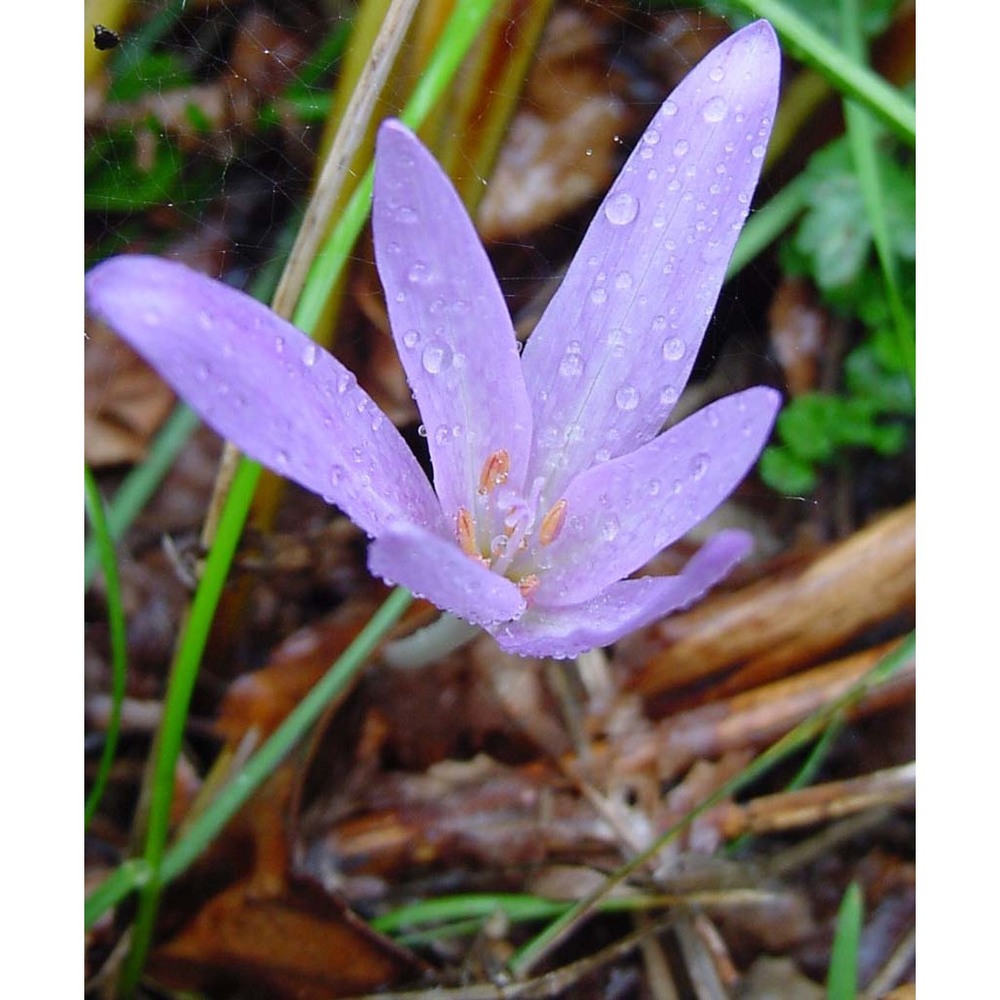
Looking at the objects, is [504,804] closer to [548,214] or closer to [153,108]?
[548,214]

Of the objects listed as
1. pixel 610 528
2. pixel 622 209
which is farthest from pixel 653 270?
pixel 610 528

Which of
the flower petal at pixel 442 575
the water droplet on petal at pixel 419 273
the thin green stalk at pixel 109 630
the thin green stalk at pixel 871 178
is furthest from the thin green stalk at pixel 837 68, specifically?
the thin green stalk at pixel 109 630

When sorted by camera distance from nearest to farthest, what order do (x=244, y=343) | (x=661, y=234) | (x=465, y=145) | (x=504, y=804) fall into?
(x=244, y=343)
(x=661, y=234)
(x=465, y=145)
(x=504, y=804)

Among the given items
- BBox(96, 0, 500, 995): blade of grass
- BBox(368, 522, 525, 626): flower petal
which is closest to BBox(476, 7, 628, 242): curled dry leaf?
BBox(96, 0, 500, 995): blade of grass

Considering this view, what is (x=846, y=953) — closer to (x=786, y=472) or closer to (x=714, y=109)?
(x=786, y=472)

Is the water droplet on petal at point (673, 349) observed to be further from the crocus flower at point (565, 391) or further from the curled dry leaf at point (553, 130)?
the curled dry leaf at point (553, 130)
